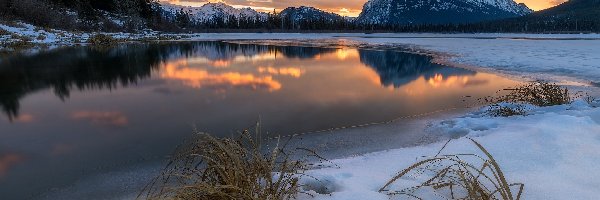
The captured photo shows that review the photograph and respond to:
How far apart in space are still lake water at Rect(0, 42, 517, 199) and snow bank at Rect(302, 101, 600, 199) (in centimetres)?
213

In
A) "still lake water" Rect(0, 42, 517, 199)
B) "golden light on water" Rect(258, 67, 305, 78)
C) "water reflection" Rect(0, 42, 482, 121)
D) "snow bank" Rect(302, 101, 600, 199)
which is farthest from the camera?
"golden light on water" Rect(258, 67, 305, 78)

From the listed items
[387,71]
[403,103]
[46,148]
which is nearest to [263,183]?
[46,148]

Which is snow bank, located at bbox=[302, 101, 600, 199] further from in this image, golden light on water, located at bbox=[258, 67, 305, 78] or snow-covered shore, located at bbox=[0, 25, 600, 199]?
golden light on water, located at bbox=[258, 67, 305, 78]

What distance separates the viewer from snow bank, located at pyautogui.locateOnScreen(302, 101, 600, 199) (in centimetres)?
313

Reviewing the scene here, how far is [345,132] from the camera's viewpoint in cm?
642

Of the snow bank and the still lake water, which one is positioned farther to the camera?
the still lake water

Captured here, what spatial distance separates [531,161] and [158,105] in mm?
7299

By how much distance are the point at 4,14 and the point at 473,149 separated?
45.5 m

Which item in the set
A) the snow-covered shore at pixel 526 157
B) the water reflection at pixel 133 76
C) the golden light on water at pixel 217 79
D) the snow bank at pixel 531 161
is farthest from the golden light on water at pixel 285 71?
the snow bank at pixel 531 161

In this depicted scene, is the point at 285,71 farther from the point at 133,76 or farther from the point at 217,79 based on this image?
the point at 133,76

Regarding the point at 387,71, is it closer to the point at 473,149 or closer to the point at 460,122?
the point at 460,122

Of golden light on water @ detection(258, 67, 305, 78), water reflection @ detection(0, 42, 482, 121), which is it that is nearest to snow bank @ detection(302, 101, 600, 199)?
water reflection @ detection(0, 42, 482, 121)

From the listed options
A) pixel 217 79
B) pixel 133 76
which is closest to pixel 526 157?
pixel 217 79

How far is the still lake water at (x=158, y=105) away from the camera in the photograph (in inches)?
203
